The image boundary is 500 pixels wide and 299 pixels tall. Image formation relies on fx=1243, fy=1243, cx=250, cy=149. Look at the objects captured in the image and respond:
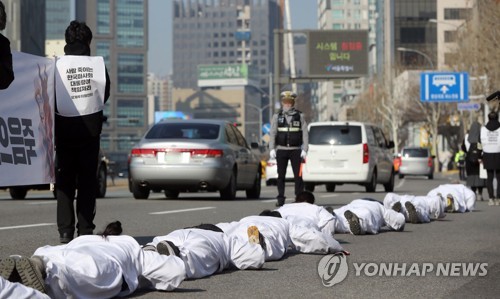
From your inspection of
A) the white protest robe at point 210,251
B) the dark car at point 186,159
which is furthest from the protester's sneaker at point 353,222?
the dark car at point 186,159

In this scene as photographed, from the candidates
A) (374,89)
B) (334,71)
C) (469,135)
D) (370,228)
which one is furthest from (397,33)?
(370,228)

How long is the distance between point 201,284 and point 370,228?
4.97 m

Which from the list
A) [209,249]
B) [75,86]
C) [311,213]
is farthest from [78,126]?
[209,249]

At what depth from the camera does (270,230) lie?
9.51 meters

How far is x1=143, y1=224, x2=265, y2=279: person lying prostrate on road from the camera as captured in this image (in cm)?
796

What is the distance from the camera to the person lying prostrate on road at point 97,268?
6.20 metres

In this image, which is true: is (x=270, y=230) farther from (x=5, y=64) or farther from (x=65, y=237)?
(x=5, y=64)

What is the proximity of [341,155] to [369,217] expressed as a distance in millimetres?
16355

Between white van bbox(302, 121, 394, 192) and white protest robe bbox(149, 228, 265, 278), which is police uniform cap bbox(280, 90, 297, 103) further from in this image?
white van bbox(302, 121, 394, 192)

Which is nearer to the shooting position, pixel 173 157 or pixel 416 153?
pixel 173 157

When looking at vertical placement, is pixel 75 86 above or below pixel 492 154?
above

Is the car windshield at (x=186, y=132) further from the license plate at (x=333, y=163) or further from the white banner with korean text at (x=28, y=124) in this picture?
the white banner with korean text at (x=28, y=124)

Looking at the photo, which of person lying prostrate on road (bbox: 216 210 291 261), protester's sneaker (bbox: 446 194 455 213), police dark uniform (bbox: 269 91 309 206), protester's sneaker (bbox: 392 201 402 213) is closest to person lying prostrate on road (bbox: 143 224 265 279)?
person lying prostrate on road (bbox: 216 210 291 261)

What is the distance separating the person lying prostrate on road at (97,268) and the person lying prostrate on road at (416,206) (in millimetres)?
6540
